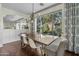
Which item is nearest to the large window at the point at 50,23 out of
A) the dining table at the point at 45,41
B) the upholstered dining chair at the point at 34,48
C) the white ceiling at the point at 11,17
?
the dining table at the point at 45,41

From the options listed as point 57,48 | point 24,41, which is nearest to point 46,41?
point 57,48

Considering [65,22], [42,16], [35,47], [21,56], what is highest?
[42,16]

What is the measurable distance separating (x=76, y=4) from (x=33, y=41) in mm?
999

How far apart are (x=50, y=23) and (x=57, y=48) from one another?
18.4 inches

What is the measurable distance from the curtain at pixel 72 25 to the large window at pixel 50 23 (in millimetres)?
136

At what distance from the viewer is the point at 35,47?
1.84 meters

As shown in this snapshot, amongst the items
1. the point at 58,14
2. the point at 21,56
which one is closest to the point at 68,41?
the point at 58,14

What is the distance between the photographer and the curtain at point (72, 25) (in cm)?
176

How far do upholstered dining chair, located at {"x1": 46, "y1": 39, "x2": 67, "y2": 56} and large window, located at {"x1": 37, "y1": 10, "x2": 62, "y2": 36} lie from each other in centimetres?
15

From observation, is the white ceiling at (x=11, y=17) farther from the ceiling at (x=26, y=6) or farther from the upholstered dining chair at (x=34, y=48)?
the upholstered dining chair at (x=34, y=48)

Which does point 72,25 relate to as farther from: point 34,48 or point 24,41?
point 24,41

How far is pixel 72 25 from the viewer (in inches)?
70.6

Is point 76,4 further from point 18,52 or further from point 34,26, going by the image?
point 18,52

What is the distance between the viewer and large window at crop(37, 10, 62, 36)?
70.5 inches
